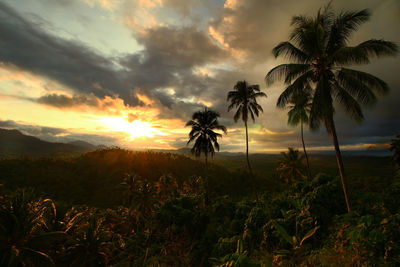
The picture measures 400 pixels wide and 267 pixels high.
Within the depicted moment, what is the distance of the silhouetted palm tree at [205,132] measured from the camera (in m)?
24.6

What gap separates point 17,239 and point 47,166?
171ft

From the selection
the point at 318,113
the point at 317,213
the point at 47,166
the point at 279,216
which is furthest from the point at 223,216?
the point at 47,166

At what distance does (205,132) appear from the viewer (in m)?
24.8

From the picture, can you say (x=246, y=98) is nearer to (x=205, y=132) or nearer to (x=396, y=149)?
(x=205, y=132)

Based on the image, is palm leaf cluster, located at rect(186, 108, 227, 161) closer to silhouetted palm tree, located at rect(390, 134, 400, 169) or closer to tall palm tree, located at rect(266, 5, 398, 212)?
tall palm tree, located at rect(266, 5, 398, 212)

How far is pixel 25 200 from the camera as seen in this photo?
8.58 meters

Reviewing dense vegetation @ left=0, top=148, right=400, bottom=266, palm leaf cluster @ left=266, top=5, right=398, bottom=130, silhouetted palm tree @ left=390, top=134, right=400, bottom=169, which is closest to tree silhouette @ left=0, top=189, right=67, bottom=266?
dense vegetation @ left=0, top=148, right=400, bottom=266

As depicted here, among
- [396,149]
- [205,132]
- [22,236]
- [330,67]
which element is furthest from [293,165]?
[22,236]

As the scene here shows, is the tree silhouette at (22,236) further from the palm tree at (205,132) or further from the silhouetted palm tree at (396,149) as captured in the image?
the silhouetted palm tree at (396,149)

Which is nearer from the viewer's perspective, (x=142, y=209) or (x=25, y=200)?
(x=25, y=200)

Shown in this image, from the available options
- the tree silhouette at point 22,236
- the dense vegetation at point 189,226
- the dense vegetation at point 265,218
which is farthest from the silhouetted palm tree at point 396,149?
the tree silhouette at point 22,236

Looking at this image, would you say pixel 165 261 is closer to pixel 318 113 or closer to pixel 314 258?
pixel 314 258

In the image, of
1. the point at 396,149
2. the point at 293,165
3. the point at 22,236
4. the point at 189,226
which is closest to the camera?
the point at 22,236

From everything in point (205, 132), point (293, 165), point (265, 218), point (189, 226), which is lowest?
point (189, 226)
